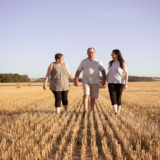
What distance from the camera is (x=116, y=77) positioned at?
5.32m

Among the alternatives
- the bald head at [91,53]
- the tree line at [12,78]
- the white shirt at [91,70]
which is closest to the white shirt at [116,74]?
the white shirt at [91,70]

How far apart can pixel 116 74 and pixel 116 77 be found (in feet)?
0.32

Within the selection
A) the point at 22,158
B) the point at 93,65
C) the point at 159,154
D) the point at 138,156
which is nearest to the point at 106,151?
the point at 138,156

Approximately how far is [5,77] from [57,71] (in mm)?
83746

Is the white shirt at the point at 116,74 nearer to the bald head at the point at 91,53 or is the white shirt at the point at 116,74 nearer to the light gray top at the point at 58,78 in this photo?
the bald head at the point at 91,53

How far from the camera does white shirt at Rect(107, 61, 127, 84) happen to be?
17.4 ft

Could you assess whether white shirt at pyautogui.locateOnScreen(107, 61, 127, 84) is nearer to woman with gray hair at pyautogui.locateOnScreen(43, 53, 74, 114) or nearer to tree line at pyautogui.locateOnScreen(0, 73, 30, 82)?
woman with gray hair at pyautogui.locateOnScreen(43, 53, 74, 114)

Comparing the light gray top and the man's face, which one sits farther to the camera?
the man's face

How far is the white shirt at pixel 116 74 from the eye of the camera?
17.4ft

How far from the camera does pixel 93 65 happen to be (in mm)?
5539

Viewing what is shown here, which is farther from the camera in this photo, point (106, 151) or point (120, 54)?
point (120, 54)

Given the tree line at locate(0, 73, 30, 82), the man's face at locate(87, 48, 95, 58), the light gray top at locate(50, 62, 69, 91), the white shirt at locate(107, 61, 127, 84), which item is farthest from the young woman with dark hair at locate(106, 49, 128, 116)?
the tree line at locate(0, 73, 30, 82)

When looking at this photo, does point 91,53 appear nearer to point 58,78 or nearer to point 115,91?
point 58,78

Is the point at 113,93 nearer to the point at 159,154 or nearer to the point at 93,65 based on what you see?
the point at 93,65
